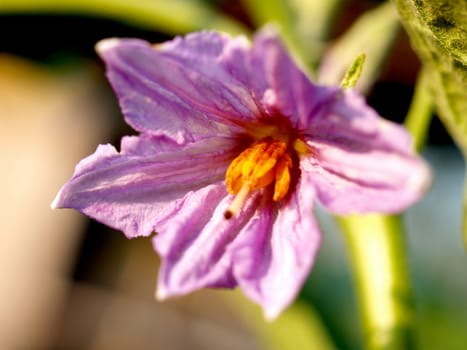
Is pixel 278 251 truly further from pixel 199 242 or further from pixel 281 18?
pixel 281 18

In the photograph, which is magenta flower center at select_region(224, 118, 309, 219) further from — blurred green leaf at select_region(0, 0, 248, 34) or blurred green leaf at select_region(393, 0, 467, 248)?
blurred green leaf at select_region(0, 0, 248, 34)

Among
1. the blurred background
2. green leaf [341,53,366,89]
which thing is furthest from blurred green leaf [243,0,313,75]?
the blurred background

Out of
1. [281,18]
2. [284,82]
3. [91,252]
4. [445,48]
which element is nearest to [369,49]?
[281,18]

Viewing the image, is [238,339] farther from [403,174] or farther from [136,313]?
[403,174]

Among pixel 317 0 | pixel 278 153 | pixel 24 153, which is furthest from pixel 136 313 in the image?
pixel 278 153

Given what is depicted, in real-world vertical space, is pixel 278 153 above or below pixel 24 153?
above

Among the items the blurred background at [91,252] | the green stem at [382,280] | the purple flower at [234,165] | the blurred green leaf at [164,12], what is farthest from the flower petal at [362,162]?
the blurred background at [91,252]

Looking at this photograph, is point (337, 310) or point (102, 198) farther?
point (337, 310)
